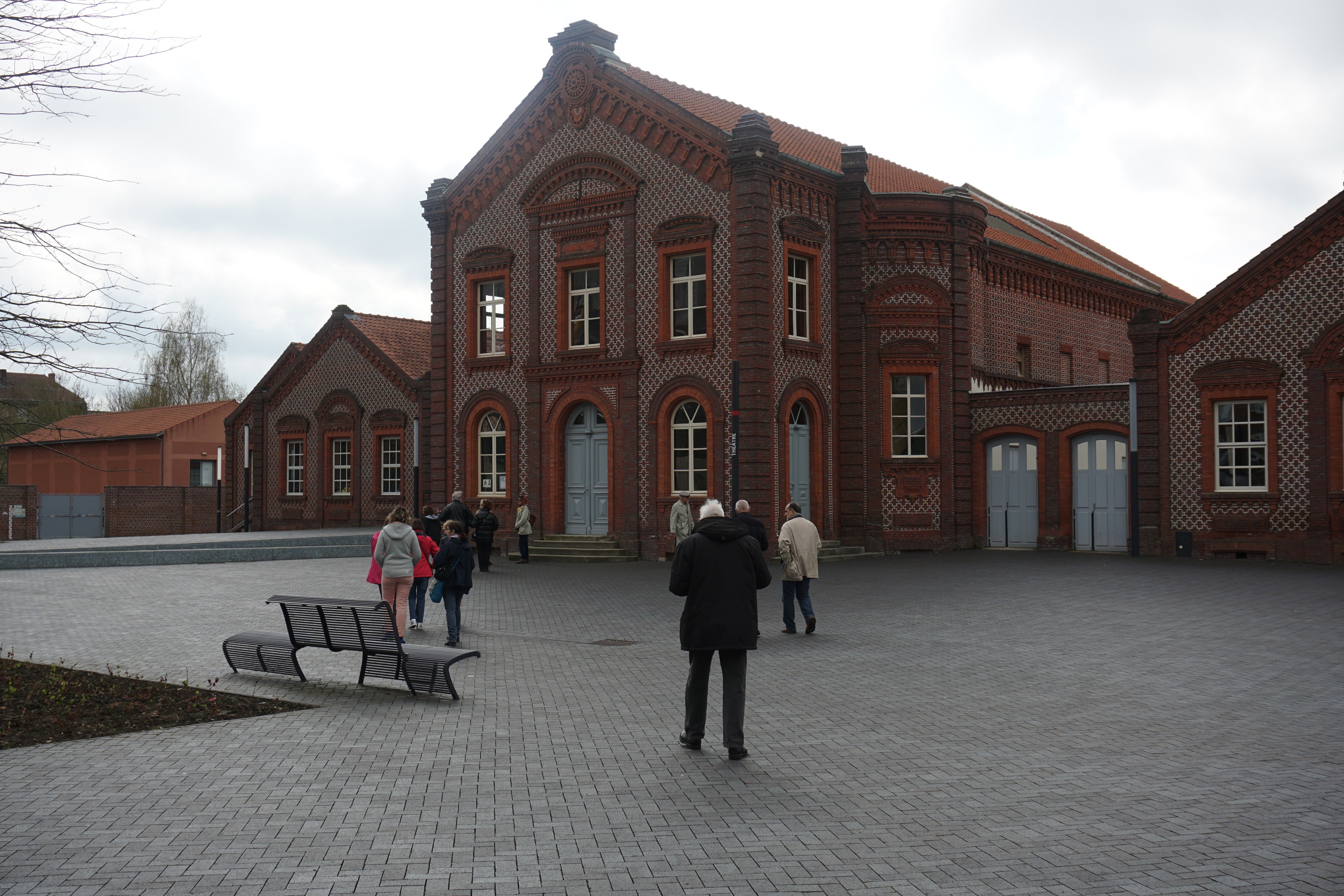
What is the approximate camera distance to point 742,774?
7496mm

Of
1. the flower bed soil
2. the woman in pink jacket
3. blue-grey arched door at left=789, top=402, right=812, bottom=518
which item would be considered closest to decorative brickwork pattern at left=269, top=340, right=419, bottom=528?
blue-grey arched door at left=789, top=402, right=812, bottom=518

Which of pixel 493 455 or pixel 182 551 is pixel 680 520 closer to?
pixel 493 455

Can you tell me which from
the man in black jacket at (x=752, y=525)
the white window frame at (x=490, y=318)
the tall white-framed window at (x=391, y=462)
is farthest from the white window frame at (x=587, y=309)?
the man in black jacket at (x=752, y=525)

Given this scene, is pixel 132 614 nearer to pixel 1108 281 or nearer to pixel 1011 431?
pixel 1011 431

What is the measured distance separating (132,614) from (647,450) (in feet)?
42.8

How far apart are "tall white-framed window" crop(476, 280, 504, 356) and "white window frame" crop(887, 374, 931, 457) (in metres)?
10.1

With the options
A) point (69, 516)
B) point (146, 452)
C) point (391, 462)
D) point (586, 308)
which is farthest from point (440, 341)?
point (146, 452)

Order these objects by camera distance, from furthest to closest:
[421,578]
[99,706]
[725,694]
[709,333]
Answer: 1. [709,333]
2. [421,578]
3. [99,706]
4. [725,694]

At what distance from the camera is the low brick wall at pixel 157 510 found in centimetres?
4703

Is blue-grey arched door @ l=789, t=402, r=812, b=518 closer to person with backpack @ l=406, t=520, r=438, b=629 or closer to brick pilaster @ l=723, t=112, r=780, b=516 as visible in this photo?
brick pilaster @ l=723, t=112, r=780, b=516

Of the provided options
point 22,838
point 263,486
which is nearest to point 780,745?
point 22,838

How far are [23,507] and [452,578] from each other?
39.4 m

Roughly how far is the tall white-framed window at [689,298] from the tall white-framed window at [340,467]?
54.8 feet

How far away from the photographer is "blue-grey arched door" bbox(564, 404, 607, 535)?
1101 inches
